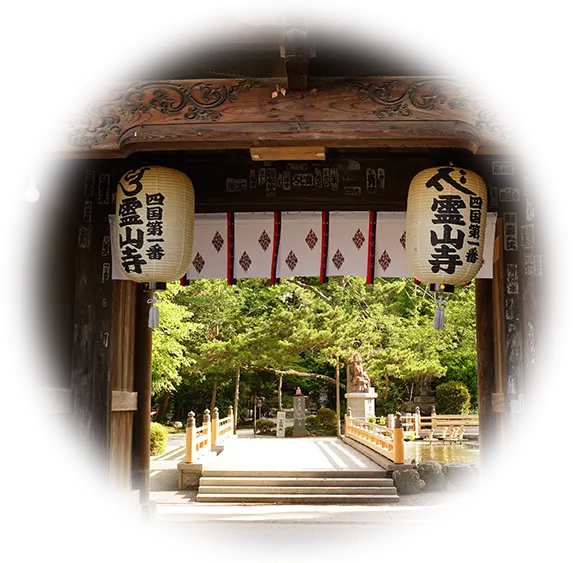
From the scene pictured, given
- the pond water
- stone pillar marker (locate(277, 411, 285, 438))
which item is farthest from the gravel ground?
stone pillar marker (locate(277, 411, 285, 438))

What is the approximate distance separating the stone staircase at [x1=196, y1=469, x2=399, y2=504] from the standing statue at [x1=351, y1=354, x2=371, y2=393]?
8.66 metres

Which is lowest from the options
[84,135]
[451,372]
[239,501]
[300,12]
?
[239,501]

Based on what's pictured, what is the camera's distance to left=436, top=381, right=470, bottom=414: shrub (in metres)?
27.8

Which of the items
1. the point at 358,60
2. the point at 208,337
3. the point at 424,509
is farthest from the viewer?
the point at 208,337

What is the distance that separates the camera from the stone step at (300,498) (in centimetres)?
1357

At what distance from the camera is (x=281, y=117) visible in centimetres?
455

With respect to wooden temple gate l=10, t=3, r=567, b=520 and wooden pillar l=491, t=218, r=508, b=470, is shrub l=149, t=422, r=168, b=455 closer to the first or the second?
wooden temple gate l=10, t=3, r=567, b=520

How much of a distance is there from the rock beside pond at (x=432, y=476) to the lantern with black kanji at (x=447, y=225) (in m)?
10.9

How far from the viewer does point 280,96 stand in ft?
15.1

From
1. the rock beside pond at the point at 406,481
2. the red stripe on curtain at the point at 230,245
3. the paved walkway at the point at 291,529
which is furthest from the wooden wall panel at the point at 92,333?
the rock beside pond at the point at 406,481

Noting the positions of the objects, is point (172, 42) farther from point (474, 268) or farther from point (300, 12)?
point (474, 268)

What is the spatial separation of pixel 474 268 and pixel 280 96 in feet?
7.72

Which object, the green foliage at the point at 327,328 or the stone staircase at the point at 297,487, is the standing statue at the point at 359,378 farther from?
the stone staircase at the point at 297,487

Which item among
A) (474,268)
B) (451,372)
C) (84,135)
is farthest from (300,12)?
(451,372)
